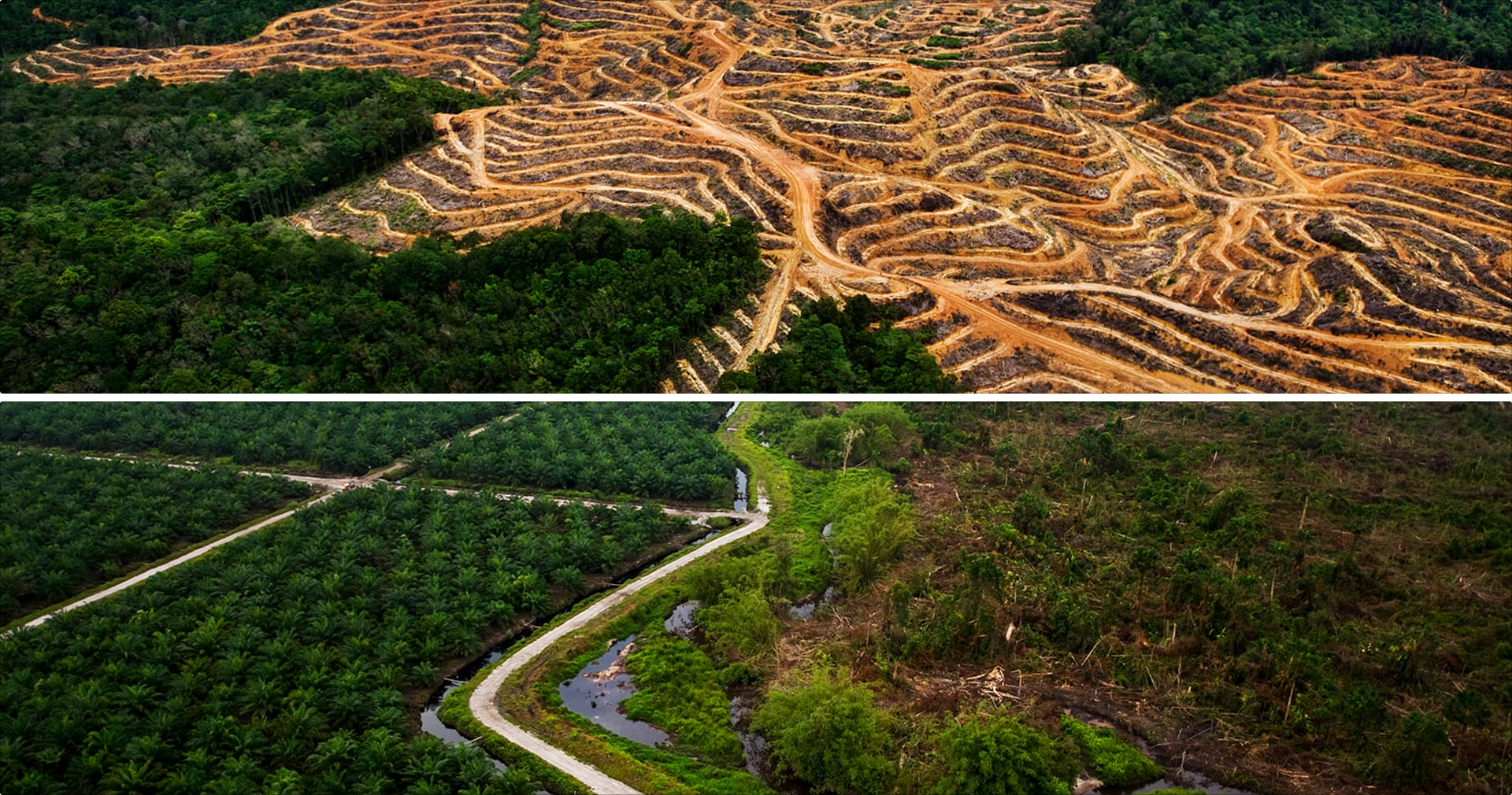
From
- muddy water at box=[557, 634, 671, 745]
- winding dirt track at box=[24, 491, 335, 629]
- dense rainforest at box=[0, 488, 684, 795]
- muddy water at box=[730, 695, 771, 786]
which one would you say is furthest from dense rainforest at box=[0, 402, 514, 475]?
muddy water at box=[730, 695, 771, 786]

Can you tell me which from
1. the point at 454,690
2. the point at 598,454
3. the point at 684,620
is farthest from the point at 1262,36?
the point at 454,690

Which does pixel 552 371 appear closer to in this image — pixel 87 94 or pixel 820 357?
pixel 820 357

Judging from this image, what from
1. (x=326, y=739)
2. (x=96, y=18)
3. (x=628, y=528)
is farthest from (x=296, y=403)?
(x=96, y=18)

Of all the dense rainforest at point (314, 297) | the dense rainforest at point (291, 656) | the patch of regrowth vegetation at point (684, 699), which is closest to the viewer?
the dense rainforest at point (291, 656)

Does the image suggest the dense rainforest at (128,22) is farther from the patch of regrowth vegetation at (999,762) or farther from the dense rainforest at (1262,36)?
the patch of regrowth vegetation at (999,762)

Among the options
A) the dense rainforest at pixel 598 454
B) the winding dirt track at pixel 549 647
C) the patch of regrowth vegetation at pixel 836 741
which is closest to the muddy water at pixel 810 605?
the winding dirt track at pixel 549 647
